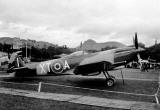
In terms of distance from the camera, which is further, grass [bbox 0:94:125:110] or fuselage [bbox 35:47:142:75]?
Answer: fuselage [bbox 35:47:142:75]

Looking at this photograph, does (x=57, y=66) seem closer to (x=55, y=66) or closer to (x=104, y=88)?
(x=55, y=66)

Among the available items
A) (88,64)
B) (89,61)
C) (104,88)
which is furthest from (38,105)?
(89,61)

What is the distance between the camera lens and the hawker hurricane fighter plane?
16633 millimetres

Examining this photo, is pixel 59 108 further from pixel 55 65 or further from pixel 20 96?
pixel 55 65

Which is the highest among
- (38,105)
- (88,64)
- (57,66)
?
(88,64)

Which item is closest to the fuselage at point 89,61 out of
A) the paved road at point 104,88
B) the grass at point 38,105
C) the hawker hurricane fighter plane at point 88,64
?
the hawker hurricane fighter plane at point 88,64

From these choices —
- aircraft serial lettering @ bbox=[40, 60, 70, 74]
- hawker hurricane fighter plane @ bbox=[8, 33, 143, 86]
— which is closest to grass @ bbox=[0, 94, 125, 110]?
hawker hurricane fighter plane @ bbox=[8, 33, 143, 86]

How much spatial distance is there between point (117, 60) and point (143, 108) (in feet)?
29.9

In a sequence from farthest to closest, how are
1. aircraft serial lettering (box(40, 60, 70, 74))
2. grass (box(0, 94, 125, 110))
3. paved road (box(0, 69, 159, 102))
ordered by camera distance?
aircraft serial lettering (box(40, 60, 70, 74)) < paved road (box(0, 69, 159, 102)) < grass (box(0, 94, 125, 110))

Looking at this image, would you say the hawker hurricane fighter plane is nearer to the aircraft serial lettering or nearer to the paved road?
the aircraft serial lettering

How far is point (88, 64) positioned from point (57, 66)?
2943 mm

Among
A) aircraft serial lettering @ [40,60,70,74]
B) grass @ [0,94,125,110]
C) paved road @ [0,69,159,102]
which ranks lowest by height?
grass @ [0,94,125,110]

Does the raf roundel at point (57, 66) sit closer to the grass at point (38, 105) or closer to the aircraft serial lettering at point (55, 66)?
the aircraft serial lettering at point (55, 66)

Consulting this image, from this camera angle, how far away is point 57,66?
18.5 m
